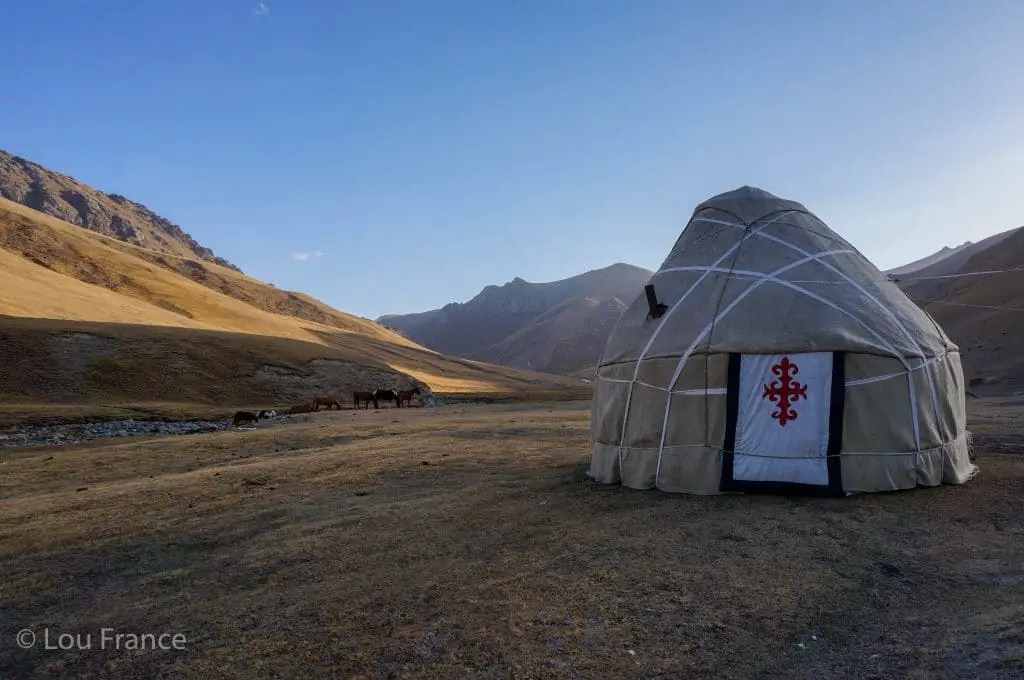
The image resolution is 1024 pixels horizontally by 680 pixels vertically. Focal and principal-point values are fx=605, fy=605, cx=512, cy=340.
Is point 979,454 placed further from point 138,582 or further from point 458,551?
point 138,582

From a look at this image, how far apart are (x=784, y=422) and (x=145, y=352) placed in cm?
3290

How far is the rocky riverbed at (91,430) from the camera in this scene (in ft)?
58.5

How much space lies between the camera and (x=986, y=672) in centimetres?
350

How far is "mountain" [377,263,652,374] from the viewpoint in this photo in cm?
12850

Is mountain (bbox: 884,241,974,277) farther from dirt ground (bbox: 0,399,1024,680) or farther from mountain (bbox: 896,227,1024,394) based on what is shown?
dirt ground (bbox: 0,399,1024,680)

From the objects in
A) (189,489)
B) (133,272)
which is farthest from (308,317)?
(189,489)

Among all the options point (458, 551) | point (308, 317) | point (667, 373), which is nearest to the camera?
point (458, 551)

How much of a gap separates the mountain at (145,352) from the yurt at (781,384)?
886 inches

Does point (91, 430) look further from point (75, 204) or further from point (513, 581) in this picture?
point (75, 204)

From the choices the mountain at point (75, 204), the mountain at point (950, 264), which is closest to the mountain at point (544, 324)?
the mountain at point (950, 264)

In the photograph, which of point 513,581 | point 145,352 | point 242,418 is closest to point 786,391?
point 513,581

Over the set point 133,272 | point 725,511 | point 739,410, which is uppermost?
point 133,272

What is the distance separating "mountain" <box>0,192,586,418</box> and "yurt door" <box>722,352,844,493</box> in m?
23.7

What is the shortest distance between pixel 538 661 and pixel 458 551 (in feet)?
7.70
